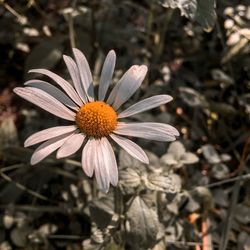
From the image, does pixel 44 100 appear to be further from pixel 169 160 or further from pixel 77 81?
pixel 169 160

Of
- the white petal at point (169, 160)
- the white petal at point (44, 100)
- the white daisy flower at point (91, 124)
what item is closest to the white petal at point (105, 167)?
the white daisy flower at point (91, 124)

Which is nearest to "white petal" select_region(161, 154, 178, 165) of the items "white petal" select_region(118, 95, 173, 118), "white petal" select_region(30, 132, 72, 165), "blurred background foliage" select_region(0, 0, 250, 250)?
"blurred background foliage" select_region(0, 0, 250, 250)

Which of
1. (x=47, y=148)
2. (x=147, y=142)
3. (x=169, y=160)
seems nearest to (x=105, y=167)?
(x=47, y=148)

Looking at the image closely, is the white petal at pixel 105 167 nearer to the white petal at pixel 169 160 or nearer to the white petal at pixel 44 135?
the white petal at pixel 44 135

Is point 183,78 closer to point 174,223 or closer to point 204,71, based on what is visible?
point 204,71

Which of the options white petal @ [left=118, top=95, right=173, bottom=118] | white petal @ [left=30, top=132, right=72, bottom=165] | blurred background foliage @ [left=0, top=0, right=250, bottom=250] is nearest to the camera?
white petal @ [left=30, top=132, right=72, bottom=165]

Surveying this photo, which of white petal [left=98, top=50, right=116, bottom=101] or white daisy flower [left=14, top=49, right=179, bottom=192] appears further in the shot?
white petal [left=98, top=50, right=116, bottom=101]

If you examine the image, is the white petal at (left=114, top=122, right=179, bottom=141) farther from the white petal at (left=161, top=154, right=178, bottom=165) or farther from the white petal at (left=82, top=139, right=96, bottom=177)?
the white petal at (left=161, top=154, right=178, bottom=165)
